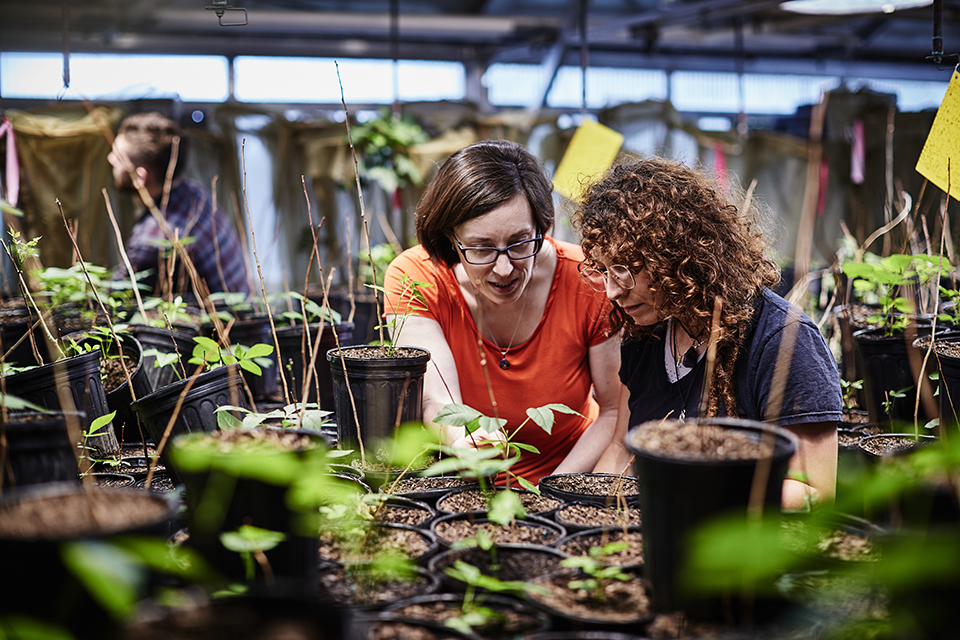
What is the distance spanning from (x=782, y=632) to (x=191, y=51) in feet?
20.1

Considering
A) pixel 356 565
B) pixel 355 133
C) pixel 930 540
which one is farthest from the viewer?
pixel 355 133

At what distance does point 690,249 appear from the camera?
1405 mm

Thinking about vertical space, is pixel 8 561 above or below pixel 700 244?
below

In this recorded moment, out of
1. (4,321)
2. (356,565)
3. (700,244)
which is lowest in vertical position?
(356,565)

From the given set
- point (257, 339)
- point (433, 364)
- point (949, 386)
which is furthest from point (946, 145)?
point (257, 339)

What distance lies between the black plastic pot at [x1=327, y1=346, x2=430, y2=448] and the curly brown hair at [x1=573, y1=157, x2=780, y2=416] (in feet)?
1.54

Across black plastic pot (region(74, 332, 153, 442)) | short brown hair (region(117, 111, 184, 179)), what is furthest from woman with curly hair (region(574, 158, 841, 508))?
short brown hair (region(117, 111, 184, 179))

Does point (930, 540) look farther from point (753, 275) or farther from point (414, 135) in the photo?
point (414, 135)

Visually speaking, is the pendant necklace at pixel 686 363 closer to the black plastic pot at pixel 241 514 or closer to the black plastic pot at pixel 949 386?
the black plastic pot at pixel 949 386

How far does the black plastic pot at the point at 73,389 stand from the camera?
3.97 feet

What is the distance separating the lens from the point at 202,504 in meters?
0.82

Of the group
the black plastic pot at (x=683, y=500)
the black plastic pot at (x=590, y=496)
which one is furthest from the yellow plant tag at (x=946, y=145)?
the black plastic pot at (x=683, y=500)

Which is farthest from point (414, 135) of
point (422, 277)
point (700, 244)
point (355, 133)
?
point (700, 244)

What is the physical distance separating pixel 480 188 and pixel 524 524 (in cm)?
82
